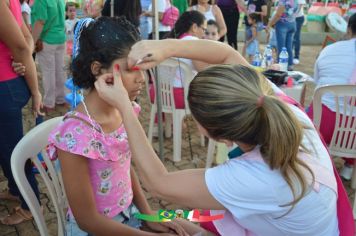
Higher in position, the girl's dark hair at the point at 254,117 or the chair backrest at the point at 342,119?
the girl's dark hair at the point at 254,117

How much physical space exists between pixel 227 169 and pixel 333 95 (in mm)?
1971

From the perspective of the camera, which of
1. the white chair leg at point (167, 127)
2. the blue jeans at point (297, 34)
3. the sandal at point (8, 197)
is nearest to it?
the sandal at point (8, 197)

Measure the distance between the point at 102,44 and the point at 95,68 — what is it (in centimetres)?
10

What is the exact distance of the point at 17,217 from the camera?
2.39m

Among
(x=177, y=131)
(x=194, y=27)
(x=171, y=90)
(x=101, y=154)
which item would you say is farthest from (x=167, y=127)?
(x=101, y=154)

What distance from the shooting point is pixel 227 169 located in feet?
3.64

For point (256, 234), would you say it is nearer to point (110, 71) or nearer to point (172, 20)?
point (110, 71)

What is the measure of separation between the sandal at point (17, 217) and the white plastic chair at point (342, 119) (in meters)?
2.11

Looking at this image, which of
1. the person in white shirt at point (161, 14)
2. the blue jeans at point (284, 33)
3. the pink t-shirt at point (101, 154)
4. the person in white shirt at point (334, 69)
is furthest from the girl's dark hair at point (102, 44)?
the blue jeans at point (284, 33)

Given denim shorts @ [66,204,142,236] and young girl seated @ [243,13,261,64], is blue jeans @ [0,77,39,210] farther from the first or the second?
young girl seated @ [243,13,261,64]

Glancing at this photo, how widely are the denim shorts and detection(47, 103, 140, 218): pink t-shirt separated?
33mm

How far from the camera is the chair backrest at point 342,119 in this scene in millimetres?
2631

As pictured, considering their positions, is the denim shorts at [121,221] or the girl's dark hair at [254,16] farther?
the girl's dark hair at [254,16]

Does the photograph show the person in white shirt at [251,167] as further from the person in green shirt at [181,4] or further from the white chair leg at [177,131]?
the person in green shirt at [181,4]
